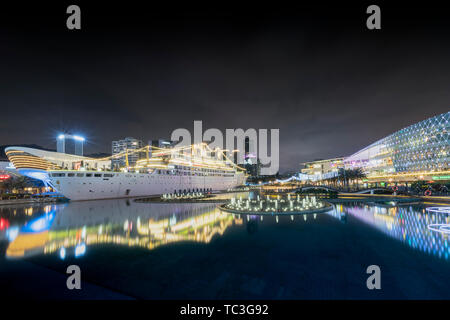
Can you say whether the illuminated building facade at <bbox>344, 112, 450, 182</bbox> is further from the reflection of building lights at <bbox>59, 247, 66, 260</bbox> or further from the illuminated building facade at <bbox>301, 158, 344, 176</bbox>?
the reflection of building lights at <bbox>59, 247, 66, 260</bbox>

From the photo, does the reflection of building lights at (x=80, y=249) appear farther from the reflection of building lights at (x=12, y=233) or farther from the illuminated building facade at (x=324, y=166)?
the illuminated building facade at (x=324, y=166)

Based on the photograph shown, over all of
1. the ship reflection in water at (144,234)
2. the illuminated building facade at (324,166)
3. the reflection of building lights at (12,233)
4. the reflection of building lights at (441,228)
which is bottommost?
the reflection of building lights at (12,233)

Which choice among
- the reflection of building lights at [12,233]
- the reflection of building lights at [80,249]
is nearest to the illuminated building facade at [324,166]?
the reflection of building lights at [80,249]

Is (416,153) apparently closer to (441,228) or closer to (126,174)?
(441,228)

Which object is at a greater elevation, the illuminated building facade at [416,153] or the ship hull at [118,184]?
the illuminated building facade at [416,153]

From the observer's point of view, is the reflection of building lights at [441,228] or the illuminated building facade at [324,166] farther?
the illuminated building facade at [324,166]

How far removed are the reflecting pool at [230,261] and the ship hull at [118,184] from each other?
70.9 feet

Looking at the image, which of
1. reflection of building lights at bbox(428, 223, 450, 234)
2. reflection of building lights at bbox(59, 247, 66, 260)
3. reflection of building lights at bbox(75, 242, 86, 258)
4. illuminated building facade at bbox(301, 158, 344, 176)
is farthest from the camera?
illuminated building facade at bbox(301, 158, 344, 176)

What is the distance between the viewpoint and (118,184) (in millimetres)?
36219

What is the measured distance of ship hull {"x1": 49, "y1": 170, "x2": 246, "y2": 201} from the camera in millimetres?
30922

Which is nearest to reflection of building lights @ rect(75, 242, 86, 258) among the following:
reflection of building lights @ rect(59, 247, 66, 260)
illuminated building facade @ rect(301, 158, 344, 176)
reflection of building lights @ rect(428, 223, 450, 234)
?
reflection of building lights @ rect(59, 247, 66, 260)

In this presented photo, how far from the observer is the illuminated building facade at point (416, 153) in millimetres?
56000

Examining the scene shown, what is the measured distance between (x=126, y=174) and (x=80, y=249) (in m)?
31.3

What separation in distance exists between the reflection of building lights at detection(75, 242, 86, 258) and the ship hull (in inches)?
1100
